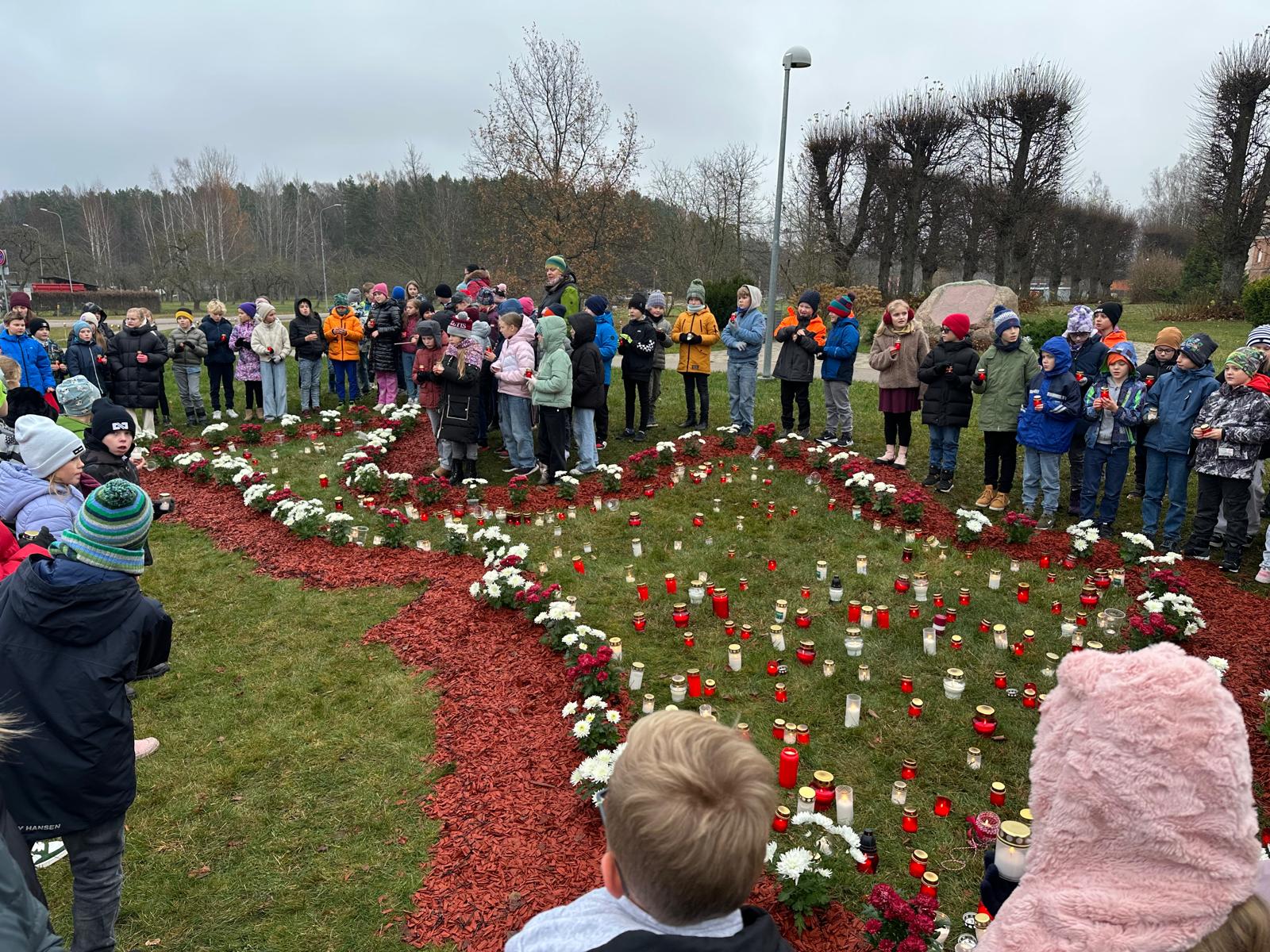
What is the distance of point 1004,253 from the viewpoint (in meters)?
29.9

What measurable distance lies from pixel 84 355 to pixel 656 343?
8615 mm

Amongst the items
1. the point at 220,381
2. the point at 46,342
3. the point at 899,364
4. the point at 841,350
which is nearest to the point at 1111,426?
the point at 899,364

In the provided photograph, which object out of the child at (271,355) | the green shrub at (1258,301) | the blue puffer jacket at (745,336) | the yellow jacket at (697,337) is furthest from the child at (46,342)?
the green shrub at (1258,301)

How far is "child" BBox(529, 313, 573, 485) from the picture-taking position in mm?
9562

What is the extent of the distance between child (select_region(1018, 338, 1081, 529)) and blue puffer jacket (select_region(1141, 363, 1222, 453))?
688 mm

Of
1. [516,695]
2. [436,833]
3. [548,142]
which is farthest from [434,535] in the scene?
[548,142]

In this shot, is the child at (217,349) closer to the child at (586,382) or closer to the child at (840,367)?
the child at (586,382)

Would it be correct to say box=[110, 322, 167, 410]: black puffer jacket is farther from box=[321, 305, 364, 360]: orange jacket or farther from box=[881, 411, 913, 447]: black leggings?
box=[881, 411, 913, 447]: black leggings

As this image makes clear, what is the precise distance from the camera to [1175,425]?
734 cm

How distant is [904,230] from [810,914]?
32.8m

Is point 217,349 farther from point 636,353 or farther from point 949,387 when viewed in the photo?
point 949,387

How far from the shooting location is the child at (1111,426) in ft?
25.2

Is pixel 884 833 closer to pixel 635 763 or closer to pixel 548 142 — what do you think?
pixel 635 763

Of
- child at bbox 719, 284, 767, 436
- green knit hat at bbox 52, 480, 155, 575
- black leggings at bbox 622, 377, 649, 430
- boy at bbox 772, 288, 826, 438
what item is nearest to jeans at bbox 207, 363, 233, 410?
black leggings at bbox 622, 377, 649, 430
